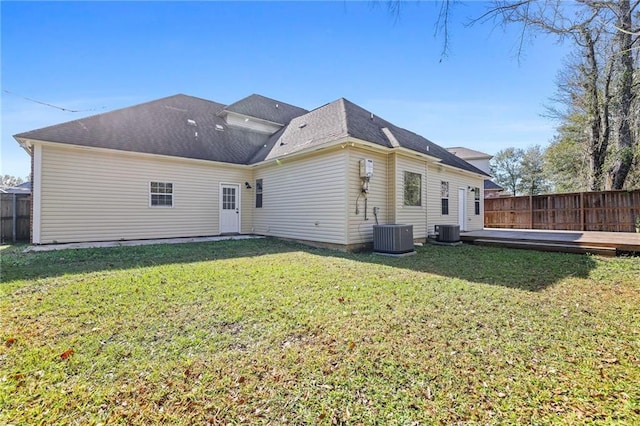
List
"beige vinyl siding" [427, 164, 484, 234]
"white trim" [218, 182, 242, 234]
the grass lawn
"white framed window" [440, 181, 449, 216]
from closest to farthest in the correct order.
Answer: the grass lawn → "beige vinyl siding" [427, 164, 484, 234] → "white trim" [218, 182, 242, 234] → "white framed window" [440, 181, 449, 216]

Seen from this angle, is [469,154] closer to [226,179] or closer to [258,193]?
[258,193]

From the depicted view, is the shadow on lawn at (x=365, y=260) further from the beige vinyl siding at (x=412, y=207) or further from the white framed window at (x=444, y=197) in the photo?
the white framed window at (x=444, y=197)

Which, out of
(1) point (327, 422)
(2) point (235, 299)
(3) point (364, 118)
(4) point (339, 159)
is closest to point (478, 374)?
(1) point (327, 422)

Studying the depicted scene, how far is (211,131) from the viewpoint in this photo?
1252 centimetres

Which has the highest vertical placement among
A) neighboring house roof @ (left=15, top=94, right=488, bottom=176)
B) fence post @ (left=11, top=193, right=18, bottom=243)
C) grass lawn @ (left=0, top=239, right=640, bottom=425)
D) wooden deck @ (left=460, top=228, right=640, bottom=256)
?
neighboring house roof @ (left=15, top=94, right=488, bottom=176)

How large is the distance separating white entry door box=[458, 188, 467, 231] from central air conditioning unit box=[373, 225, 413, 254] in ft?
21.0

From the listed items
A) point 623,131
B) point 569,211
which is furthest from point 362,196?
point 623,131

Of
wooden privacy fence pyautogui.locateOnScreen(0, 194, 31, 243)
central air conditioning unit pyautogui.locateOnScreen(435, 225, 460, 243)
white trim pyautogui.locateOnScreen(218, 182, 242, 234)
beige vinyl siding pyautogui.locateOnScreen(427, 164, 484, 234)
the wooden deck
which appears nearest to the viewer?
the wooden deck

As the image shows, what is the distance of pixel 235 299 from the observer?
3.99 m

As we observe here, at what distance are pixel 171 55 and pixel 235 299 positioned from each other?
29.1 ft

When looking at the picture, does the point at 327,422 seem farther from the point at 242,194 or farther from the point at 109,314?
the point at 242,194

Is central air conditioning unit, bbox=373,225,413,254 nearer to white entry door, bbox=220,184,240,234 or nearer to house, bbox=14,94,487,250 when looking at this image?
house, bbox=14,94,487,250

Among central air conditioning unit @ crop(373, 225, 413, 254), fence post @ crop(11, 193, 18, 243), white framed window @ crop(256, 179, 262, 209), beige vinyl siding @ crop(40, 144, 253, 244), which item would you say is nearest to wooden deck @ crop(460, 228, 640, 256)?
central air conditioning unit @ crop(373, 225, 413, 254)

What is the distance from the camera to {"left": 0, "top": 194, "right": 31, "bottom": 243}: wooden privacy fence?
9.91m
